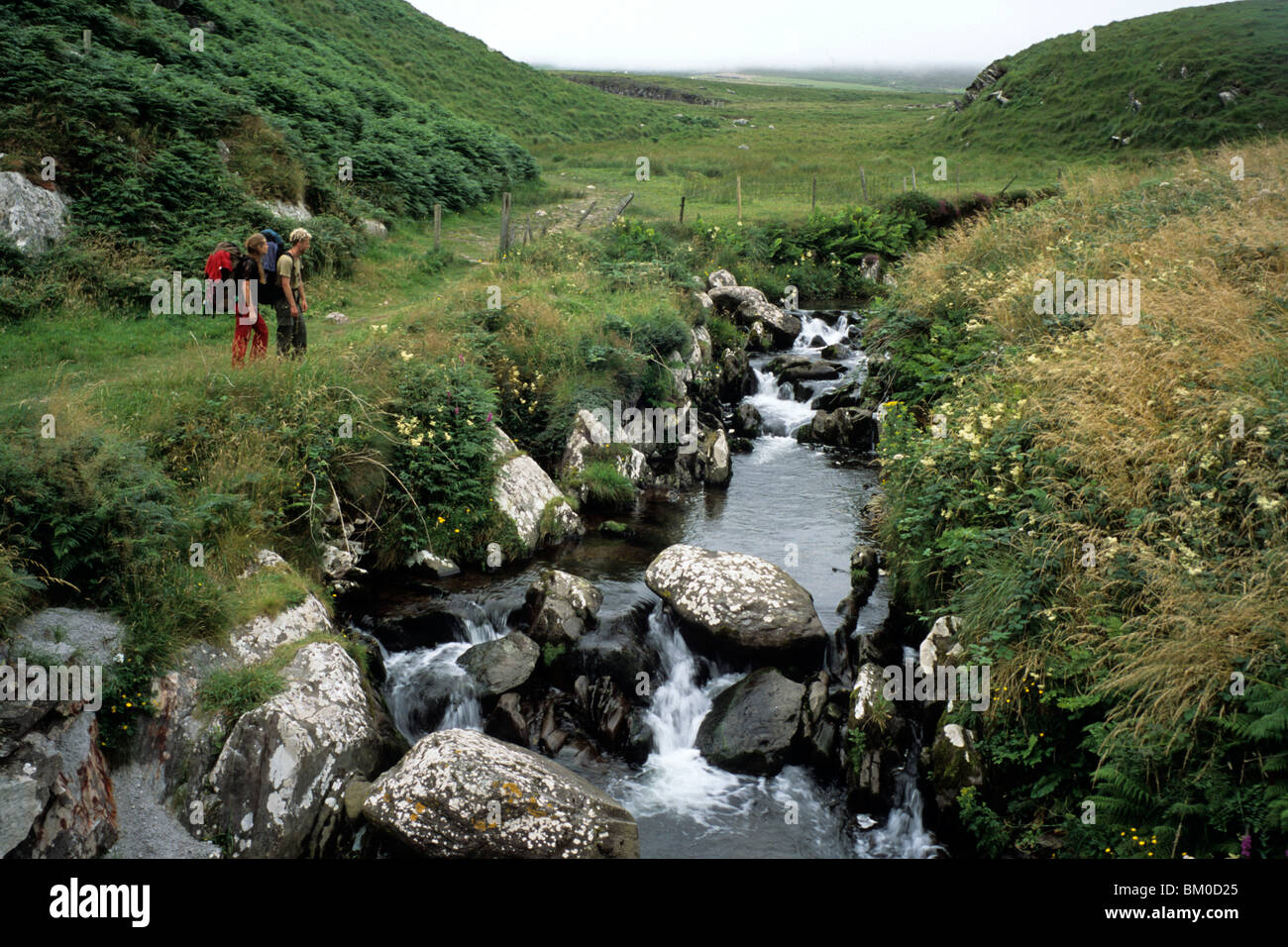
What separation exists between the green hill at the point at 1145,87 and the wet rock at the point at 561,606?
137 ft

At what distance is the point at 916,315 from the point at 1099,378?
7699 millimetres

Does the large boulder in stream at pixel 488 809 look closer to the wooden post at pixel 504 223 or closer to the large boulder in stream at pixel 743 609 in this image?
the large boulder in stream at pixel 743 609

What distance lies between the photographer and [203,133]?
800 inches

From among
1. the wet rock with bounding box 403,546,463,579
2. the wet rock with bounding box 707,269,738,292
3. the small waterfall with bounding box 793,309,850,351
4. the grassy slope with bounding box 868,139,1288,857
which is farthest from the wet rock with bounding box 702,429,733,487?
the wet rock with bounding box 707,269,738,292

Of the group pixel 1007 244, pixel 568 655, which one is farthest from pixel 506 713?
pixel 1007 244

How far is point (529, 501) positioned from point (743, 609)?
4498mm

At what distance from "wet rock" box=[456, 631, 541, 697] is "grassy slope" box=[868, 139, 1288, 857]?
482cm

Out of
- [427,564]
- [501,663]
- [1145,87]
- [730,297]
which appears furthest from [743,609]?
[1145,87]

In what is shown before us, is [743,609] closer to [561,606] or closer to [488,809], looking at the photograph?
[561,606]

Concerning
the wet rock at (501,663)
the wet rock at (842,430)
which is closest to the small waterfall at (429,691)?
the wet rock at (501,663)

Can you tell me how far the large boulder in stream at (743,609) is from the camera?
10.3 meters

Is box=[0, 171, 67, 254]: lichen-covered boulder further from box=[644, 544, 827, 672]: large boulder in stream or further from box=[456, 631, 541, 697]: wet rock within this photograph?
box=[644, 544, 827, 672]: large boulder in stream

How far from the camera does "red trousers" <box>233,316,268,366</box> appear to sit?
13.0 m
